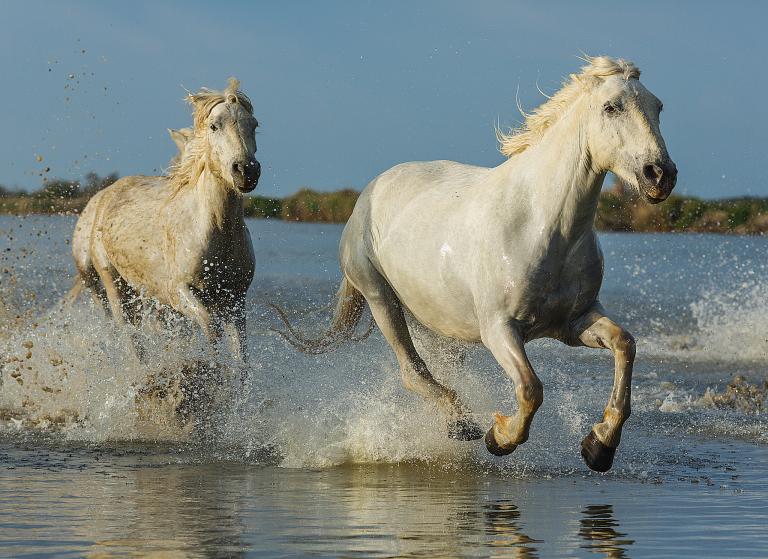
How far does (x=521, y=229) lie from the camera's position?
6.56 metres

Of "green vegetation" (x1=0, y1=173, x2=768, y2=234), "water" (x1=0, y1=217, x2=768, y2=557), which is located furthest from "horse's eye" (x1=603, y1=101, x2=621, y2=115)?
"green vegetation" (x1=0, y1=173, x2=768, y2=234)

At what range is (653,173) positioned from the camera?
19.3ft

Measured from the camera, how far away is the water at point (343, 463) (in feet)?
17.5

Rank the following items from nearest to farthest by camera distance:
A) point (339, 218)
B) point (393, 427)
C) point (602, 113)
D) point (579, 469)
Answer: point (602, 113), point (579, 469), point (393, 427), point (339, 218)

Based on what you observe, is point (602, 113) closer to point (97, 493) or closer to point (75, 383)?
point (97, 493)

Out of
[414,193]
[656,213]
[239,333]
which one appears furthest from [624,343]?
[656,213]

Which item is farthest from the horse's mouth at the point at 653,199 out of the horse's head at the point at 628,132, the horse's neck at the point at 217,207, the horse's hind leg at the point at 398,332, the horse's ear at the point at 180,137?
the horse's ear at the point at 180,137

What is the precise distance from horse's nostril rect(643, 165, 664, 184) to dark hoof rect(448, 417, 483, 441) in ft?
7.05

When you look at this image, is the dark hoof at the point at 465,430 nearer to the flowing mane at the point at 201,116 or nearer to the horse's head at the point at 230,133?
the horse's head at the point at 230,133

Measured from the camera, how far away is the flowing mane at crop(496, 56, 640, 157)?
20.8 feet

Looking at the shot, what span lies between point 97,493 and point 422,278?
2.14 meters

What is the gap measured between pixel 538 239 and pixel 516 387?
74 cm

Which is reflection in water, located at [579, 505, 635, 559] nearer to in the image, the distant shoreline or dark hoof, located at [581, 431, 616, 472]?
dark hoof, located at [581, 431, 616, 472]

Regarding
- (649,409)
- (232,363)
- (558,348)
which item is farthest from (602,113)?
(558,348)
